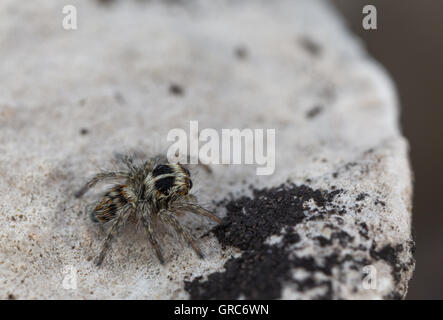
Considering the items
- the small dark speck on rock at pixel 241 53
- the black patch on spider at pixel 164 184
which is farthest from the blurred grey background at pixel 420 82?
the black patch on spider at pixel 164 184

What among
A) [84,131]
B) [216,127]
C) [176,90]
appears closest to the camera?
[84,131]

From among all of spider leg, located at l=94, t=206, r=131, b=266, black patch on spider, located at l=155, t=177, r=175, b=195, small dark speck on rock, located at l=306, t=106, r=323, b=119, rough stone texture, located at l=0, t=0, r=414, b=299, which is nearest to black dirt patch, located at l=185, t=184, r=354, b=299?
rough stone texture, located at l=0, t=0, r=414, b=299

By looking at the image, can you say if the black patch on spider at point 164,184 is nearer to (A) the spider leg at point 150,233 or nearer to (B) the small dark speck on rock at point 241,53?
(A) the spider leg at point 150,233

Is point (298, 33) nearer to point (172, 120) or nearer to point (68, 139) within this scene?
point (172, 120)

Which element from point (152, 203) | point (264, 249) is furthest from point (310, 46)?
point (264, 249)

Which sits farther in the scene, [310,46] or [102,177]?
[310,46]

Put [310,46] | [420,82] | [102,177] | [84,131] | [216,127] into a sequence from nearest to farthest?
[102,177] < [84,131] < [216,127] < [310,46] < [420,82]

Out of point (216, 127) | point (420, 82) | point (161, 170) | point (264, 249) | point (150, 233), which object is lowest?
point (264, 249)

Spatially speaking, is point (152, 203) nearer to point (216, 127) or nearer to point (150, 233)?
point (150, 233)
